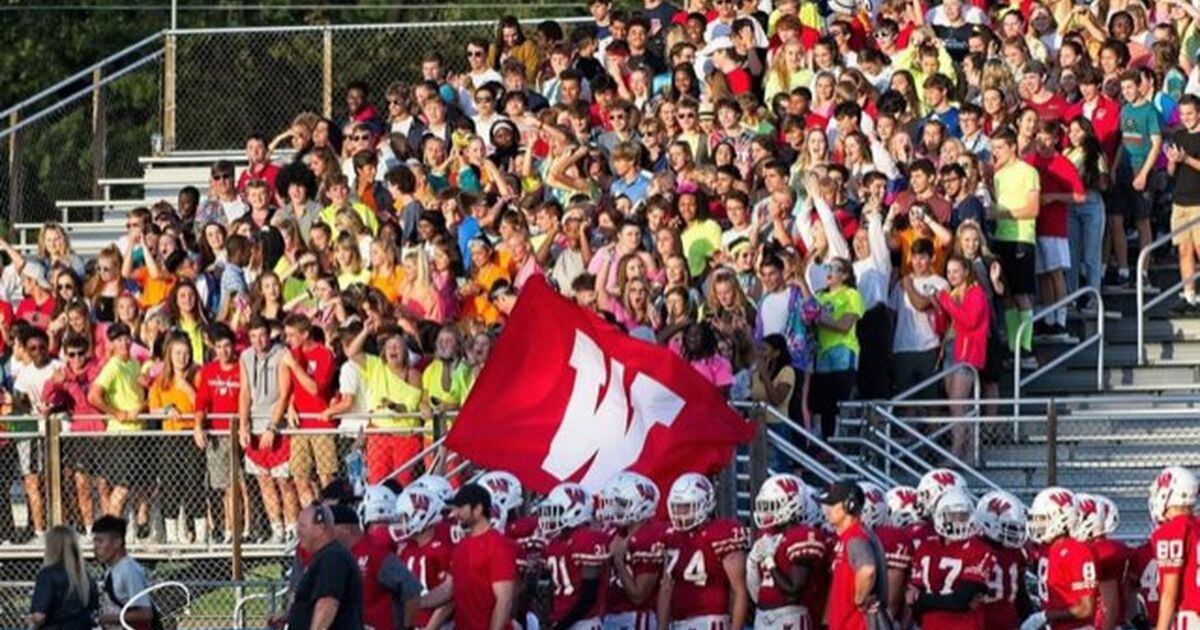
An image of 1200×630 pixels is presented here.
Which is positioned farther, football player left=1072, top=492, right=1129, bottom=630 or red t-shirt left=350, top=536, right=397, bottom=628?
football player left=1072, top=492, right=1129, bottom=630

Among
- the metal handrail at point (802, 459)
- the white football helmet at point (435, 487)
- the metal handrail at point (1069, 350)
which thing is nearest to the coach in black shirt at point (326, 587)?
the white football helmet at point (435, 487)

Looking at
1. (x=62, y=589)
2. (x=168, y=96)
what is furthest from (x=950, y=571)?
(x=168, y=96)

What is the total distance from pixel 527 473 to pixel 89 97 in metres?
18.2

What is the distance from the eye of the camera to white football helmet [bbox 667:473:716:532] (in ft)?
→ 70.6

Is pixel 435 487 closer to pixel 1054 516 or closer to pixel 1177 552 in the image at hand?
pixel 1054 516

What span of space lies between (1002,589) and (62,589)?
5.01 m

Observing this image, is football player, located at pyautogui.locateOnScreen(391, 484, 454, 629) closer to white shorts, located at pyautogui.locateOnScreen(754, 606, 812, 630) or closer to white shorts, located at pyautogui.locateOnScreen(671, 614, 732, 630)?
white shorts, located at pyautogui.locateOnScreen(671, 614, 732, 630)

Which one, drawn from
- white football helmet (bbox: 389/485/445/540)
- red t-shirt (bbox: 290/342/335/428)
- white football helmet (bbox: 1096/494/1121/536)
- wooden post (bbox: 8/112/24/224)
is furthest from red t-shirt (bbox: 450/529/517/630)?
wooden post (bbox: 8/112/24/224)

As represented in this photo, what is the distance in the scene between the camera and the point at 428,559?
21.5 meters

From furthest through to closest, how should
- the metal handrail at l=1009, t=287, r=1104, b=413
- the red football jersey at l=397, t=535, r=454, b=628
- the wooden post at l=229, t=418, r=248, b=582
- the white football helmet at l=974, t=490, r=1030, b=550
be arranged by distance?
the metal handrail at l=1009, t=287, r=1104, b=413, the wooden post at l=229, t=418, r=248, b=582, the red football jersey at l=397, t=535, r=454, b=628, the white football helmet at l=974, t=490, r=1030, b=550

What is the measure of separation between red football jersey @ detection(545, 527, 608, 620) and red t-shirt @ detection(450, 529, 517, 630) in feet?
3.04

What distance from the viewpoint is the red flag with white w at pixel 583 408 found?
76.9 ft

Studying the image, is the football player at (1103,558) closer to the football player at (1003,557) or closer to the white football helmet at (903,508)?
the football player at (1003,557)

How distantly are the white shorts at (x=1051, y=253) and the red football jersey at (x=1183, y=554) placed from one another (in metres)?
6.59
